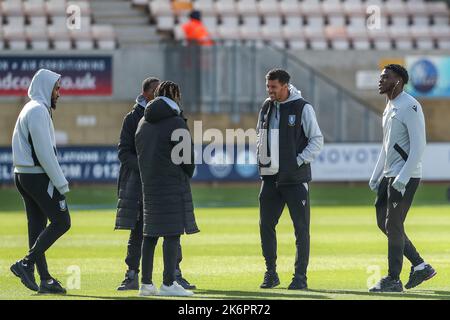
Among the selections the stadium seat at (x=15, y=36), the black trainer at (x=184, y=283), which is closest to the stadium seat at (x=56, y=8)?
the stadium seat at (x=15, y=36)

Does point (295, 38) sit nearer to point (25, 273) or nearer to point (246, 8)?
point (246, 8)

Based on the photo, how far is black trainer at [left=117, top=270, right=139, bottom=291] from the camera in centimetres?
1202

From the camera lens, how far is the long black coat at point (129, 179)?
38.9 ft

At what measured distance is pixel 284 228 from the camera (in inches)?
798

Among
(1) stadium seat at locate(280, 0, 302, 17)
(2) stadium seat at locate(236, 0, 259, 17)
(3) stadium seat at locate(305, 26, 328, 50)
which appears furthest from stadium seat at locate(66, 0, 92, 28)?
(3) stadium seat at locate(305, 26, 328, 50)

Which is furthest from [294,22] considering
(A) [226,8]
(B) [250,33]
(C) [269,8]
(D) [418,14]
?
(D) [418,14]

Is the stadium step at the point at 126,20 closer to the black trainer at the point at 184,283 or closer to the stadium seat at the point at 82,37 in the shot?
the stadium seat at the point at 82,37

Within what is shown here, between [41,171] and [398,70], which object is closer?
[41,171]

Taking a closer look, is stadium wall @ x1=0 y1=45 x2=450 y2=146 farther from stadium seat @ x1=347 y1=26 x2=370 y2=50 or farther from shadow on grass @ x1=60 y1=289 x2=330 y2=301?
shadow on grass @ x1=60 y1=289 x2=330 y2=301

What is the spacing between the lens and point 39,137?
11.2 m

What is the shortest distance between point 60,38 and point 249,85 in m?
6.21

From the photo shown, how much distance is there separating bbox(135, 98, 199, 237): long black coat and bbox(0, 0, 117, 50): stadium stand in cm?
2372
